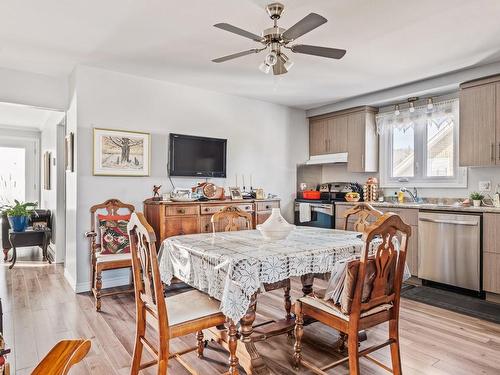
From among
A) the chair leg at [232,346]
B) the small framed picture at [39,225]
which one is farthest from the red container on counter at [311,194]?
the small framed picture at [39,225]

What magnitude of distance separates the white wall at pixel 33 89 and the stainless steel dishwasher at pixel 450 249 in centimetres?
466

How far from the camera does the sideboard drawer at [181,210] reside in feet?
12.6

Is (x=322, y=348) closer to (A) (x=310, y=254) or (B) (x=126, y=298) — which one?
(A) (x=310, y=254)

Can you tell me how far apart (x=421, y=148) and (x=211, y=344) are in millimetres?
3935

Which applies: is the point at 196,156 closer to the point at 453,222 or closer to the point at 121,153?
the point at 121,153

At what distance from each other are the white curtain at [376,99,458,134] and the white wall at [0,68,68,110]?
4417 millimetres

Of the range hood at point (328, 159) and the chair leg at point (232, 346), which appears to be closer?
the chair leg at point (232, 346)

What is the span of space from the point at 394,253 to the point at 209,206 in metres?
2.60

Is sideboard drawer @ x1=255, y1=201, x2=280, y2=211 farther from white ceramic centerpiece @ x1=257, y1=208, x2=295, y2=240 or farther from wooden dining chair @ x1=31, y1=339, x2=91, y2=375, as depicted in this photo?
wooden dining chair @ x1=31, y1=339, x2=91, y2=375

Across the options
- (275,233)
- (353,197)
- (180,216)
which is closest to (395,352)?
(275,233)

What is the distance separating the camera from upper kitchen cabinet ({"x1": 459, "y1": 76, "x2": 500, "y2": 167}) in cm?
368

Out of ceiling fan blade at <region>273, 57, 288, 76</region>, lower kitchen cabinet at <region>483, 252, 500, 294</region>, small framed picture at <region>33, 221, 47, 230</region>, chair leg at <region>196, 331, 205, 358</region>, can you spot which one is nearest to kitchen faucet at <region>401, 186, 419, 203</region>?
lower kitchen cabinet at <region>483, 252, 500, 294</region>

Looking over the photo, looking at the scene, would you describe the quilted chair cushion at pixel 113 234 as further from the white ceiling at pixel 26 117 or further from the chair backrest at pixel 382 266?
the chair backrest at pixel 382 266

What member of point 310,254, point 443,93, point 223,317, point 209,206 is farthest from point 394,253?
point 443,93
